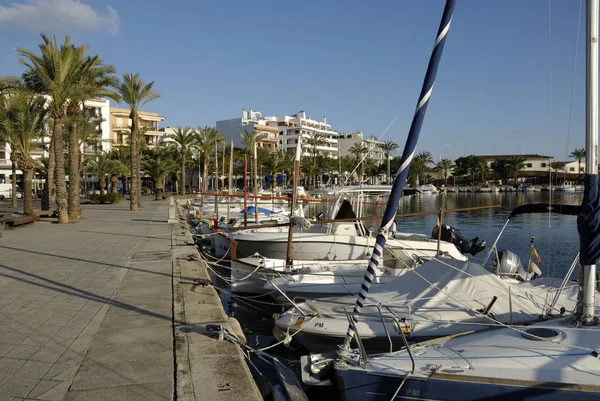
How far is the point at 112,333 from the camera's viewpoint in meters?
7.11

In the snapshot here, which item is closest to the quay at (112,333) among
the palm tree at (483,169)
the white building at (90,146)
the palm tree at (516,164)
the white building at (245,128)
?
the white building at (90,146)

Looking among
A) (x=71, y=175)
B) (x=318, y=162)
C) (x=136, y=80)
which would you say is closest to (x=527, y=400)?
(x=71, y=175)

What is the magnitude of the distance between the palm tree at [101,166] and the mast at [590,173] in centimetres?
6018

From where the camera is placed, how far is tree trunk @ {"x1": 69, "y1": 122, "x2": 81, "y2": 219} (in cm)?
2828

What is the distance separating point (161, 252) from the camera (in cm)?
1600

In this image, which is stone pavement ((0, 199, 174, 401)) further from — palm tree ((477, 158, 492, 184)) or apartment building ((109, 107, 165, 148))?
palm tree ((477, 158, 492, 184))

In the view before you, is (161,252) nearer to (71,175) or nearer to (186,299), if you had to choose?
(186,299)

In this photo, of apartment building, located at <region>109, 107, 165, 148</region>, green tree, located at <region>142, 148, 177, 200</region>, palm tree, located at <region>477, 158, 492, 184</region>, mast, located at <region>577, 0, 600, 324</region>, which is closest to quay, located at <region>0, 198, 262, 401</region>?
mast, located at <region>577, 0, 600, 324</region>

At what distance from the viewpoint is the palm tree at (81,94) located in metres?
27.0

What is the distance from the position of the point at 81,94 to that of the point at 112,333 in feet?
73.6

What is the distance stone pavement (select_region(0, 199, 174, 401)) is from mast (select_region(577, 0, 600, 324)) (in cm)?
520

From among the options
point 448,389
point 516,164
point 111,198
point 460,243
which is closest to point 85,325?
point 448,389

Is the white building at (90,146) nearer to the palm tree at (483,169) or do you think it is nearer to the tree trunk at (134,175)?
the tree trunk at (134,175)

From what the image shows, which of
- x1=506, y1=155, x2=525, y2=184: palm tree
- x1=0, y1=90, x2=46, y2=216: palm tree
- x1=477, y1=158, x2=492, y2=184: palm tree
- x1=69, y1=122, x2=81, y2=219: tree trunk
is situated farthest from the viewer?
x1=477, y1=158, x2=492, y2=184: palm tree
